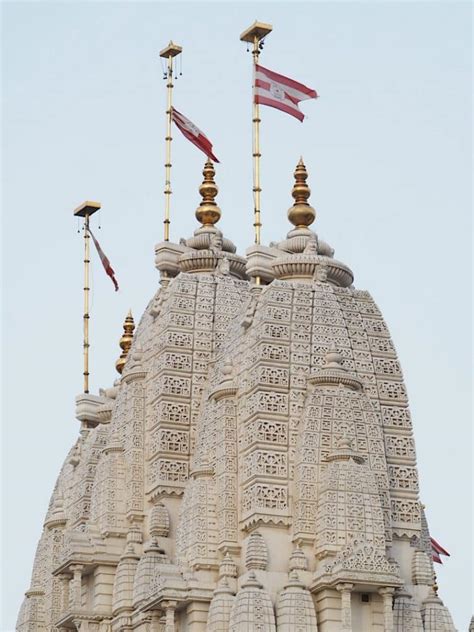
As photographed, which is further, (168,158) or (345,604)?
(168,158)

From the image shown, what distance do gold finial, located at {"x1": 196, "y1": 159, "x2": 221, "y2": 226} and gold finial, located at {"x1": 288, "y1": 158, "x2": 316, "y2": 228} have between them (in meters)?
6.29

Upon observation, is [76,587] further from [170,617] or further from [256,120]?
[256,120]

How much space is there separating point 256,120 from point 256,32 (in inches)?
111

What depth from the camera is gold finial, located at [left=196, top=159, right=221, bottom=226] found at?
5978 cm

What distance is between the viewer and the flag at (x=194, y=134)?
58.7 m

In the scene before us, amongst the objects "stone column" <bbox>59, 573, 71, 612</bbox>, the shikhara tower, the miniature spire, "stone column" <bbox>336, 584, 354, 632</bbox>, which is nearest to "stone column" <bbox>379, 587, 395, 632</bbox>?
the shikhara tower

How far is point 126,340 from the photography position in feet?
215

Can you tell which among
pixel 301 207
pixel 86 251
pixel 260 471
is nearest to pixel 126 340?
pixel 86 251

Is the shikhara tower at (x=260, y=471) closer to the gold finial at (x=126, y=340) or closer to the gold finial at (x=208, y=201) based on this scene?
the gold finial at (x=208, y=201)

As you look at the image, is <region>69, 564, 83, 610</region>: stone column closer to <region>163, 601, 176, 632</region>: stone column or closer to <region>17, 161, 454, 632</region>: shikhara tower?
<region>17, 161, 454, 632</region>: shikhara tower

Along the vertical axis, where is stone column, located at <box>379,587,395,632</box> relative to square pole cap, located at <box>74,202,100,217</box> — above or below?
below

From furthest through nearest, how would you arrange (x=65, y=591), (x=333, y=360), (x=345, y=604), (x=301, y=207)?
(x=65, y=591) < (x=301, y=207) < (x=333, y=360) < (x=345, y=604)

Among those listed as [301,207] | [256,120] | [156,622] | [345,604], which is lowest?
[345,604]

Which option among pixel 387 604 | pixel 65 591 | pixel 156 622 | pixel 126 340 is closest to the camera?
pixel 387 604
